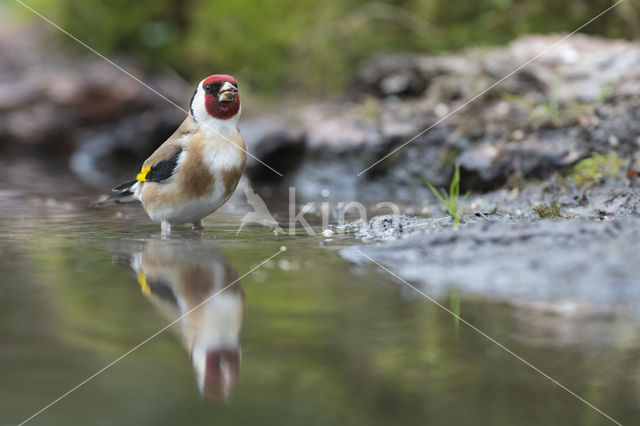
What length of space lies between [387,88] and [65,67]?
6.67m

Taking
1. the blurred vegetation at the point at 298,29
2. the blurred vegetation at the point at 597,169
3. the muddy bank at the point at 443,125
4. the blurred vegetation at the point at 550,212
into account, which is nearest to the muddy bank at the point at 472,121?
the muddy bank at the point at 443,125

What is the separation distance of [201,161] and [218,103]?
428mm

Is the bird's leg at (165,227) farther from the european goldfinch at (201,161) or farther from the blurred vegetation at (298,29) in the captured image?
the blurred vegetation at (298,29)

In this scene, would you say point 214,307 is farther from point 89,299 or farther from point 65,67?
point 65,67

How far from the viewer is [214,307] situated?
3.11m

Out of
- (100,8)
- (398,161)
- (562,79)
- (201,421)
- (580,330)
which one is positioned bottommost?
Result: (201,421)

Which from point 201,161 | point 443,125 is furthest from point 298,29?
point 201,161

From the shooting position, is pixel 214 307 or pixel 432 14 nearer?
pixel 214 307

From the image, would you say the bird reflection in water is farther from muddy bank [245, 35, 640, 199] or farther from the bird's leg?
muddy bank [245, 35, 640, 199]

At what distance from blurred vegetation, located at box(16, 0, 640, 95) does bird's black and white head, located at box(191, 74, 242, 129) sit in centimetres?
550

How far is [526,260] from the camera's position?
128 inches

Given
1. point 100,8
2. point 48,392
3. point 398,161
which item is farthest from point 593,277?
point 100,8

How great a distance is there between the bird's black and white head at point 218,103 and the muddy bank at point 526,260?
129cm

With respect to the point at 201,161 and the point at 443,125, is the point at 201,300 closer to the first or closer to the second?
the point at 201,161
